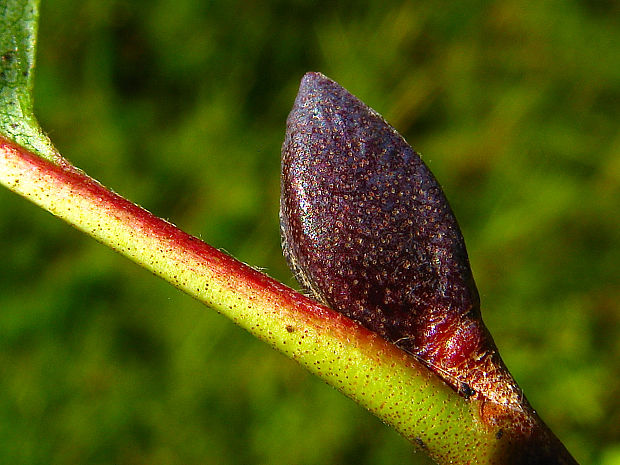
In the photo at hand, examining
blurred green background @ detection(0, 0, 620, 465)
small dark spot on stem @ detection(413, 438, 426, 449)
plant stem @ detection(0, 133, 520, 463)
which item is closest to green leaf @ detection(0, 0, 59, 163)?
plant stem @ detection(0, 133, 520, 463)

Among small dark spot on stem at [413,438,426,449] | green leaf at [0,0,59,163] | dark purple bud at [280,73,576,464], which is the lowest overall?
green leaf at [0,0,59,163]

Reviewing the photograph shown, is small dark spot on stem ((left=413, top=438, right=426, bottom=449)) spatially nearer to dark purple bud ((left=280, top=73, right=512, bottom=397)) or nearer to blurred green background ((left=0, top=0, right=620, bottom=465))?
dark purple bud ((left=280, top=73, right=512, bottom=397))

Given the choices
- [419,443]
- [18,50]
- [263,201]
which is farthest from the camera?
[263,201]

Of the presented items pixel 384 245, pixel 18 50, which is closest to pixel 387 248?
pixel 384 245

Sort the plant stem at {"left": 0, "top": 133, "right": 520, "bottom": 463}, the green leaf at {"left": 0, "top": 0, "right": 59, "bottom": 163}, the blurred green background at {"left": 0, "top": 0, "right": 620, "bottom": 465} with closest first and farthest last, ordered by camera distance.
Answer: the plant stem at {"left": 0, "top": 133, "right": 520, "bottom": 463} → the green leaf at {"left": 0, "top": 0, "right": 59, "bottom": 163} → the blurred green background at {"left": 0, "top": 0, "right": 620, "bottom": 465}

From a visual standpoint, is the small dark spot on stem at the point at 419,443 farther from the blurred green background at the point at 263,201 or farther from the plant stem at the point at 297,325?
the blurred green background at the point at 263,201

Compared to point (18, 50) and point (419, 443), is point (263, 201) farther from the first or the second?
point (419, 443)
